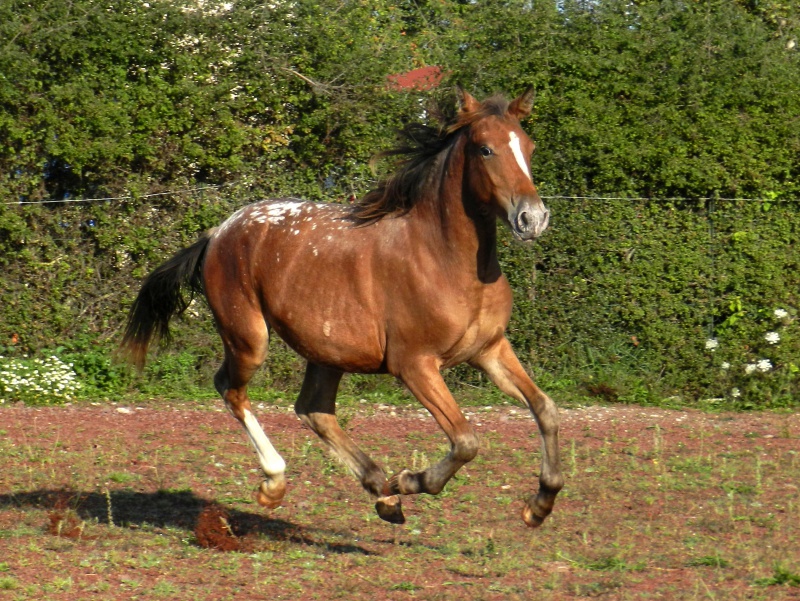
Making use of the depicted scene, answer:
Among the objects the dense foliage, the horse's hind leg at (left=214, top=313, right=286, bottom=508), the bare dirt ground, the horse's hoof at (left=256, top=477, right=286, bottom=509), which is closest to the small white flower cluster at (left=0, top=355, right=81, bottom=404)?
the dense foliage

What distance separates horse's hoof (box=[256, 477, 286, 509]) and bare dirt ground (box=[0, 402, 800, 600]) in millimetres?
197

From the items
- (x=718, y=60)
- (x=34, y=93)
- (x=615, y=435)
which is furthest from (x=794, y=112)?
(x=34, y=93)

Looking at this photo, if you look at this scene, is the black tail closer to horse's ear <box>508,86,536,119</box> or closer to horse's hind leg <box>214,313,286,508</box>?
horse's hind leg <box>214,313,286,508</box>

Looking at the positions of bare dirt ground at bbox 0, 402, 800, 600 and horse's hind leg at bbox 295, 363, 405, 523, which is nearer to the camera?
bare dirt ground at bbox 0, 402, 800, 600

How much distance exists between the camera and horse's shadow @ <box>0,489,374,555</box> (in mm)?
6562

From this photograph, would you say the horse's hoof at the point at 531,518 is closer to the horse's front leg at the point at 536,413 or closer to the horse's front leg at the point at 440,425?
the horse's front leg at the point at 536,413

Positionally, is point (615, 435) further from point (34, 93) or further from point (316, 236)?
point (34, 93)

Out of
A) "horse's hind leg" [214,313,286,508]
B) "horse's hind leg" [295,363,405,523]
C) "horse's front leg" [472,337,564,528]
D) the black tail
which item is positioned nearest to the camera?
"horse's front leg" [472,337,564,528]

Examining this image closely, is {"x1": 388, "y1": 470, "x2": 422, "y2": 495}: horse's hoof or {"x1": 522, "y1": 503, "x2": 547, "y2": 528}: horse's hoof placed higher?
{"x1": 388, "y1": 470, "x2": 422, "y2": 495}: horse's hoof

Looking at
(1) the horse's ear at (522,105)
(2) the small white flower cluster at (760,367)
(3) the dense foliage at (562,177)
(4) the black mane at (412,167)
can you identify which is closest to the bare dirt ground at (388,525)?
(2) the small white flower cluster at (760,367)

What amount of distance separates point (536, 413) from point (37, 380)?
6020 mm

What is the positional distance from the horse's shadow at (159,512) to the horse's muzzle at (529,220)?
6.67ft

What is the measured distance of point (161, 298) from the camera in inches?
302

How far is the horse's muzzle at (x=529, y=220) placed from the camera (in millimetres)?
5340
